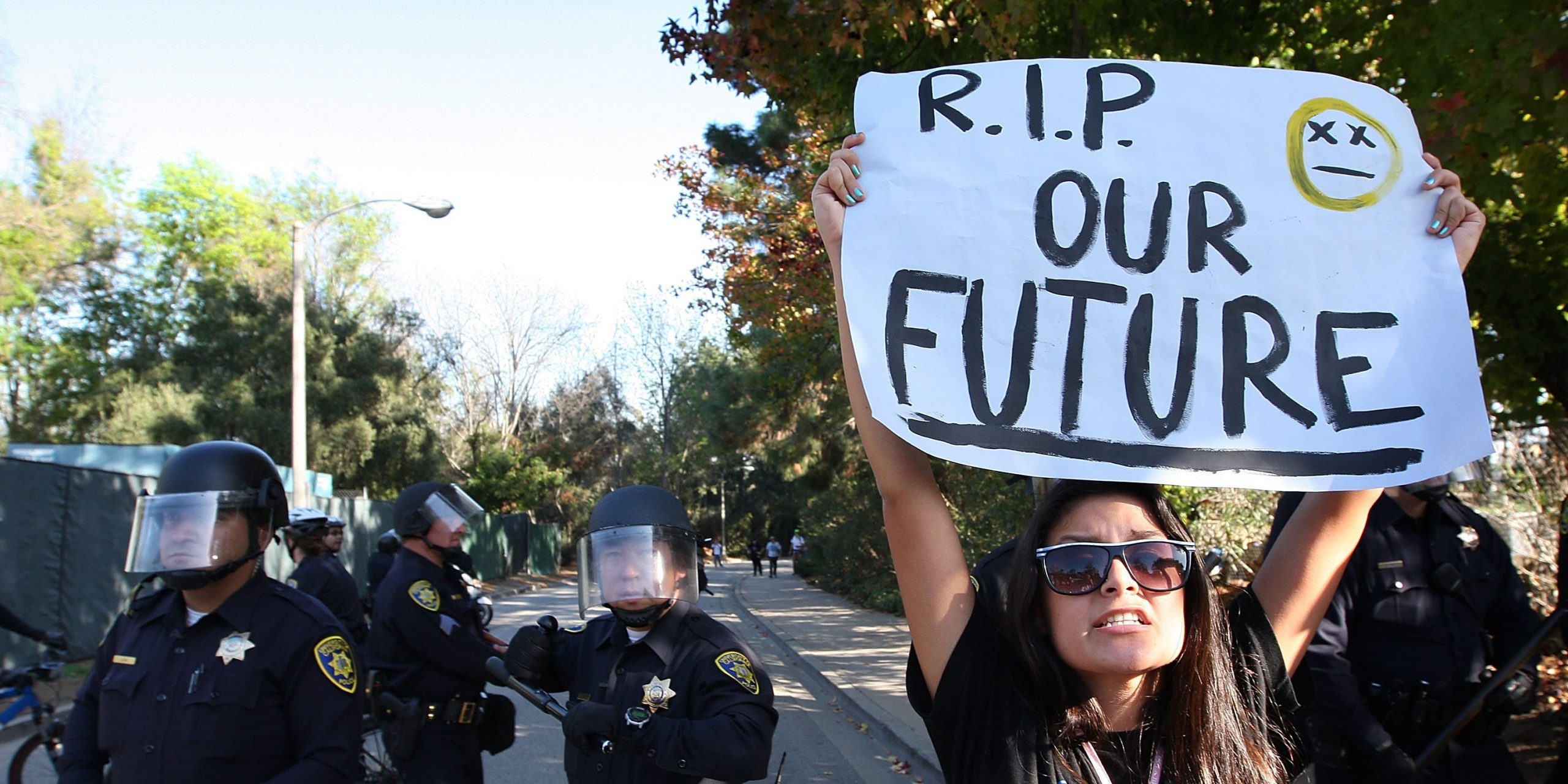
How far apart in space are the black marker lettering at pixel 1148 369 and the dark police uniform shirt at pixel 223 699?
7.21 feet

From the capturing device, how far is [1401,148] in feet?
7.75

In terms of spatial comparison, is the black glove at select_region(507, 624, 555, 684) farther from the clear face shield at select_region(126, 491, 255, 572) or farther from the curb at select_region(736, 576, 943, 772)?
the curb at select_region(736, 576, 943, 772)

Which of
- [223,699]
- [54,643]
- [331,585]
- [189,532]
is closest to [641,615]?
[223,699]

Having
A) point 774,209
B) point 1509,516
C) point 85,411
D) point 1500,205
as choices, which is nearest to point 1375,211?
point 1500,205

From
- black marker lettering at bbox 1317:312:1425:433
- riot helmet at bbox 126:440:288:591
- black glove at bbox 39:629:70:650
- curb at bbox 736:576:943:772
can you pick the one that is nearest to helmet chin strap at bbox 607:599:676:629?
riot helmet at bbox 126:440:288:591

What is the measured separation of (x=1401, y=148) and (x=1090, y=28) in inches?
234

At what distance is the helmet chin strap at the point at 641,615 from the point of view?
138 inches

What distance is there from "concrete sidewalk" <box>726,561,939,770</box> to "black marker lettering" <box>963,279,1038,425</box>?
9.29ft

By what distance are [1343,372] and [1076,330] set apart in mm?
504

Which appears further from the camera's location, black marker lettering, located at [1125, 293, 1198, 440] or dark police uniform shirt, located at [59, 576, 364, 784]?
dark police uniform shirt, located at [59, 576, 364, 784]

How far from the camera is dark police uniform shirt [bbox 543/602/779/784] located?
3.16m

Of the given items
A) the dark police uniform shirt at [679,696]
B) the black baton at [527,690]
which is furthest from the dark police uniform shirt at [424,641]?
the dark police uniform shirt at [679,696]

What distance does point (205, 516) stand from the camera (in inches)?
124

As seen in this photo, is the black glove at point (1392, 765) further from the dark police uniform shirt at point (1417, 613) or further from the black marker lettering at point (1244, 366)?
the black marker lettering at point (1244, 366)
